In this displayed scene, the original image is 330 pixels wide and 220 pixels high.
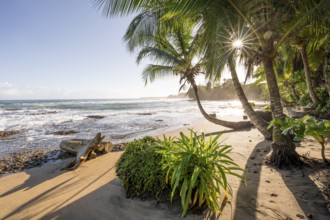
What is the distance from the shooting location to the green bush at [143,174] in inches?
111

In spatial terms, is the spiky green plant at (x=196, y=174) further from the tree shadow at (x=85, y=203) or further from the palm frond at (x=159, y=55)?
the palm frond at (x=159, y=55)

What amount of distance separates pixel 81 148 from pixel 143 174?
4.09m

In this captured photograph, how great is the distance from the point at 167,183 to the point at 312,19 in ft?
13.7

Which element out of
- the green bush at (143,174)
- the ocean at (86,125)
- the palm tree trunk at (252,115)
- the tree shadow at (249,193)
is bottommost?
the ocean at (86,125)

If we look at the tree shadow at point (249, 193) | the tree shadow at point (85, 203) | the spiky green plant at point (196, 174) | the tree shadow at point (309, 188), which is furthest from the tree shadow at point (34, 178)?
the tree shadow at point (309, 188)

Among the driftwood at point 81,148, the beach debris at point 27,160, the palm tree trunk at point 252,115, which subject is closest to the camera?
the driftwood at point 81,148

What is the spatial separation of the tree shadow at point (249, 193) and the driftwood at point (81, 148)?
4.12 meters

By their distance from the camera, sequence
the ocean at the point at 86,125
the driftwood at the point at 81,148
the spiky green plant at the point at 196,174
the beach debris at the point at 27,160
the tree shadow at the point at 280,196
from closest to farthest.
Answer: the spiky green plant at the point at 196,174, the tree shadow at the point at 280,196, the driftwood at the point at 81,148, the beach debris at the point at 27,160, the ocean at the point at 86,125

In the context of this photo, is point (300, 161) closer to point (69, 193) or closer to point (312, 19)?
point (312, 19)

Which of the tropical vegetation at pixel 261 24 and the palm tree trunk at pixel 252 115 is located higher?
the tropical vegetation at pixel 261 24

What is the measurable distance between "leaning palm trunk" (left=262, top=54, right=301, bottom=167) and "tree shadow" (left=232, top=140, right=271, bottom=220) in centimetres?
41

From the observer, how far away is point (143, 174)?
2857 millimetres

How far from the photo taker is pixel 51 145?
8555 mm

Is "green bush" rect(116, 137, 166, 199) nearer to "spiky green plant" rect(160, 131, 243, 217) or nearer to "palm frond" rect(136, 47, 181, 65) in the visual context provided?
"spiky green plant" rect(160, 131, 243, 217)
